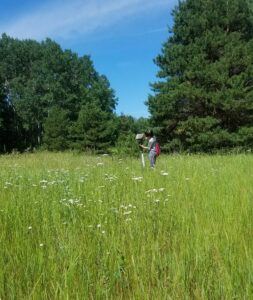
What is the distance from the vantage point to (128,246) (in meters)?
3.13

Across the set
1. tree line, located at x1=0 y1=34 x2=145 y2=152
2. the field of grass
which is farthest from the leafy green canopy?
the field of grass

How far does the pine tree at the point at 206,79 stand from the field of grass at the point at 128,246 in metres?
20.5

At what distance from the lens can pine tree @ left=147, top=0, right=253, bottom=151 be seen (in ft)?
81.2

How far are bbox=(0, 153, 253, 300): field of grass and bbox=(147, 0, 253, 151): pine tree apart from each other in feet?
67.2

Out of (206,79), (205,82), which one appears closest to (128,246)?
(206,79)

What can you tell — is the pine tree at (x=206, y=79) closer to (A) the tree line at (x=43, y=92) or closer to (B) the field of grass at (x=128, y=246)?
(B) the field of grass at (x=128, y=246)

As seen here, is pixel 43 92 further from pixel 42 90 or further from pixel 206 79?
pixel 206 79

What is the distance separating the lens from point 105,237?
10.4 feet

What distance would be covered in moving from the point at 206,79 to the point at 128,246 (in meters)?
23.3

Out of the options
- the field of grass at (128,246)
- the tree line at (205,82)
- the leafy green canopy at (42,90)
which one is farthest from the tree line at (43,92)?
the field of grass at (128,246)

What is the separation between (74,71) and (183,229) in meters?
68.4

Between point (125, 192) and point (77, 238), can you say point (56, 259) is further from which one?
point (125, 192)

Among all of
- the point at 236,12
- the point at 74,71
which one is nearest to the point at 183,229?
the point at 236,12

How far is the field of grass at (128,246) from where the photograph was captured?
7.90 feet
